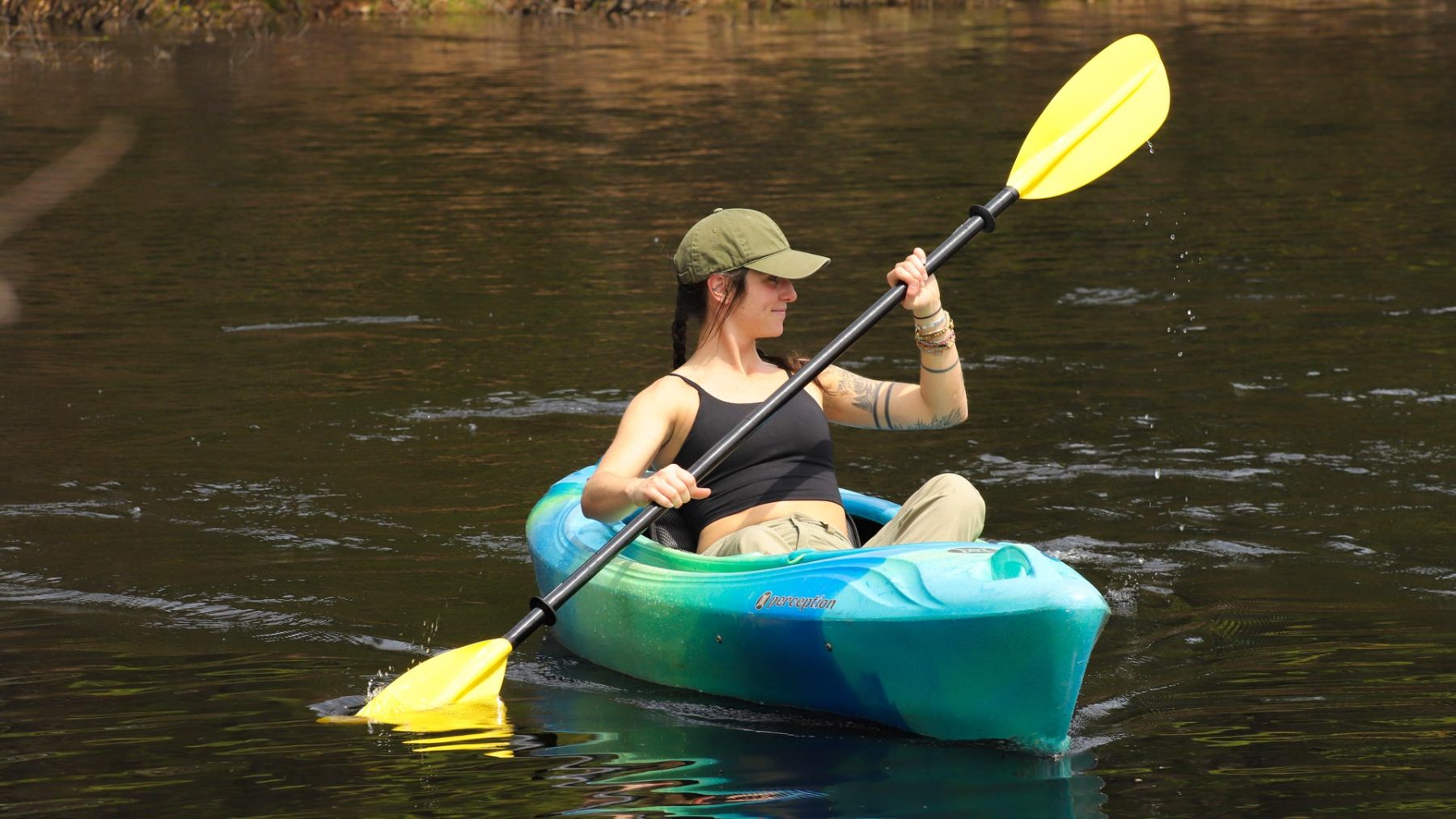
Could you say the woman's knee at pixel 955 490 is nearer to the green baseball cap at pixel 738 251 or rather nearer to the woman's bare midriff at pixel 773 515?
the woman's bare midriff at pixel 773 515

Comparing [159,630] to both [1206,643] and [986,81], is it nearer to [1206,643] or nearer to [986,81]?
[1206,643]

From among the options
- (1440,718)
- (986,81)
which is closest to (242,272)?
(1440,718)

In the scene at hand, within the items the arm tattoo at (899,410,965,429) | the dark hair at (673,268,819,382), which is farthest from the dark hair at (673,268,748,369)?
the arm tattoo at (899,410,965,429)

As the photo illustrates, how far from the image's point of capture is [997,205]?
4809 millimetres

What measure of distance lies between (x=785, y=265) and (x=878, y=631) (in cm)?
86

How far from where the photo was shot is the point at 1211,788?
334 centimetres

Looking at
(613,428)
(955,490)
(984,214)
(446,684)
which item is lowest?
(613,428)

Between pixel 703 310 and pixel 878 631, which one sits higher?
pixel 703 310

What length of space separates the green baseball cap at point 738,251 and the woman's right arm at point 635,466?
0.93 ft

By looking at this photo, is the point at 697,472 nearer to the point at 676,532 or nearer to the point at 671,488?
the point at 671,488

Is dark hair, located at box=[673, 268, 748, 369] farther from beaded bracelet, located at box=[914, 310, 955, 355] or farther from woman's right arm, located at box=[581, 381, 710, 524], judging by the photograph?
beaded bracelet, located at box=[914, 310, 955, 355]

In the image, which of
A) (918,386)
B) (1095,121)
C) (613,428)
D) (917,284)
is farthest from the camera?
(613,428)

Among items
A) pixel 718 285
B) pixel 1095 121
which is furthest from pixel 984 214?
pixel 718 285

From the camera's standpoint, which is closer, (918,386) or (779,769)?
(779,769)
